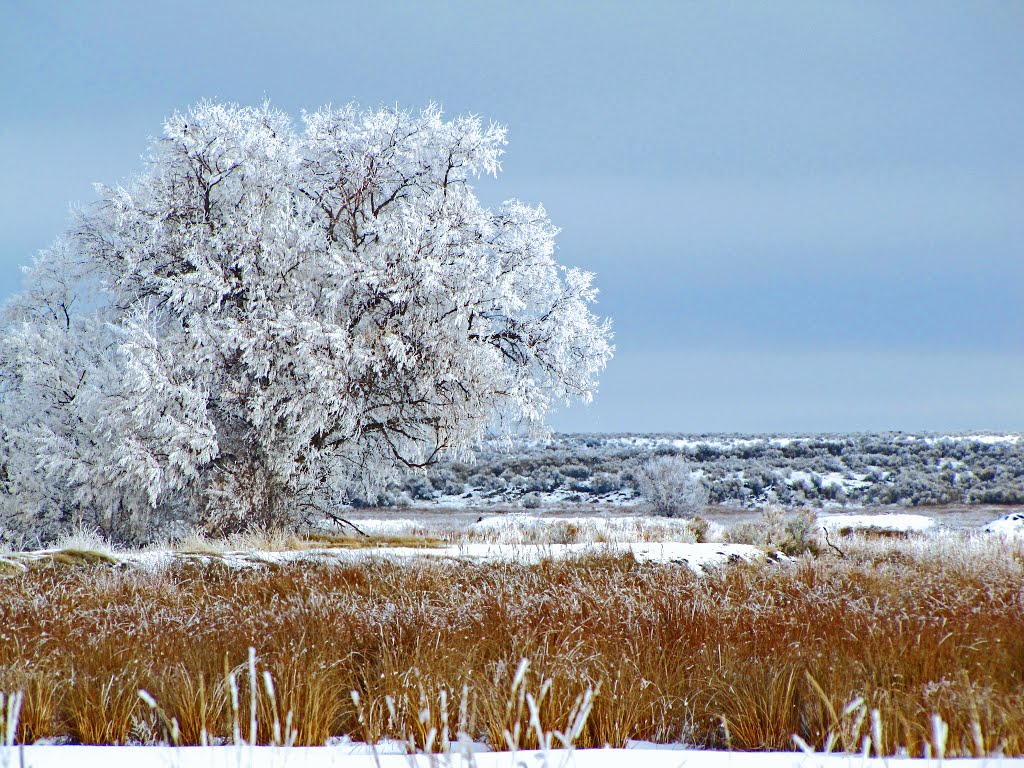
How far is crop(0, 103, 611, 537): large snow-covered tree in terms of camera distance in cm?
1549

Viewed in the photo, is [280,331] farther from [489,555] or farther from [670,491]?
[670,491]

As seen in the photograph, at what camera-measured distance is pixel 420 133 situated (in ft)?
56.9

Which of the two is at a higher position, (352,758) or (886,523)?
(352,758)

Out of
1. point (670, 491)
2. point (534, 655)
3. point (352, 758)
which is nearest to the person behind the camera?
point (352, 758)

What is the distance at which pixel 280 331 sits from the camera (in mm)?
15320

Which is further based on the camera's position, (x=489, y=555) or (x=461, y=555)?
(x=461, y=555)

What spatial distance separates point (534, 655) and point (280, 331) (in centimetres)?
1153

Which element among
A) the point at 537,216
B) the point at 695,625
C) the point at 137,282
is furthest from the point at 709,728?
the point at 137,282

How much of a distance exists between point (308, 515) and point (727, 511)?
63.5 feet

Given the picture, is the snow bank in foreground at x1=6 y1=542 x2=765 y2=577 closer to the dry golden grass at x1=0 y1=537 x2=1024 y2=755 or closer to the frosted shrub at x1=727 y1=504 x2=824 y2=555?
the dry golden grass at x1=0 y1=537 x2=1024 y2=755

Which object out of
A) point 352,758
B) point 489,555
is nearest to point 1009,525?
point 489,555

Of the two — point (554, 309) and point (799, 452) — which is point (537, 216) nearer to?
point (554, 309)

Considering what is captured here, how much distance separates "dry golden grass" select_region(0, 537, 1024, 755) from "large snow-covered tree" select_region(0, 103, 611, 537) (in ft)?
22.6

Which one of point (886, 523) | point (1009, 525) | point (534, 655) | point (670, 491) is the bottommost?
point (886, 523)
